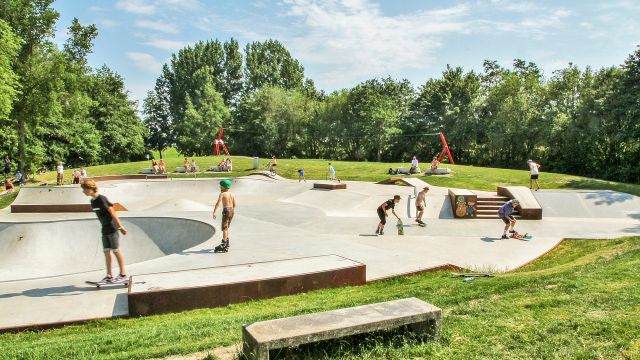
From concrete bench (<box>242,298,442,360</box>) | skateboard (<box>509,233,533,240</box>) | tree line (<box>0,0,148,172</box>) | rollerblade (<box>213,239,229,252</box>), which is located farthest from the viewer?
tree line (<box>0,0,148,172</box>)

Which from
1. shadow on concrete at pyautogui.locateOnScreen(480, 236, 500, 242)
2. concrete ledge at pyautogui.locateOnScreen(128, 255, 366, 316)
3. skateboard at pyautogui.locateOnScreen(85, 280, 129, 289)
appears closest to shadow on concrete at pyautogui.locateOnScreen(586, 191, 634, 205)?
shadow on concrete at pyautogui.locateOnScreen(480, 236, 500, 242)

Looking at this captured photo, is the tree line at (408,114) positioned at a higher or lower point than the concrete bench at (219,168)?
higher

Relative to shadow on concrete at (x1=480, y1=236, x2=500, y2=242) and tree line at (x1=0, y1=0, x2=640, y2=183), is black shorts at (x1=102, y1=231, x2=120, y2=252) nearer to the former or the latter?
shadow on concrete at (x1=480, y1=236, x2=500, y2=242)

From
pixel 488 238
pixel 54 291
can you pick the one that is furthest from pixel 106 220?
pixel 488 238

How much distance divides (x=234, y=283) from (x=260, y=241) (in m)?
4.25

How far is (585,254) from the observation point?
37.9 ft

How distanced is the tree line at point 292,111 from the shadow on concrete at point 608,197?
11.3 metres

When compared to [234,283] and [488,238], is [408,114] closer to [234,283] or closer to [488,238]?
[488,238]

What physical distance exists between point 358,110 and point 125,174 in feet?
107

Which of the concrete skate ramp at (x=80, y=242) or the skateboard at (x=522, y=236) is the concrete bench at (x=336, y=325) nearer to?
the concrete skate ramp at (x=80, y=242)

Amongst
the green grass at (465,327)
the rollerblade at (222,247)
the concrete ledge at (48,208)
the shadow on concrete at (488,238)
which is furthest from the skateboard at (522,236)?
the concrete ledge at (48,208)

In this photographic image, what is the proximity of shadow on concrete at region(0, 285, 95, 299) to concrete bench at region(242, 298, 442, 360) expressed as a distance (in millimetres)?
4922

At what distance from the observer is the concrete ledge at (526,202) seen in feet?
57.4

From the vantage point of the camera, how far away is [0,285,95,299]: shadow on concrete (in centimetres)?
742
